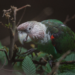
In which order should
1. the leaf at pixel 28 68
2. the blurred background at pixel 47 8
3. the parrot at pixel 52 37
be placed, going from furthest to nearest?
the blurred background at pixel 47 8, the parrot at pixel 52 37, the leaf at pixel 28 68

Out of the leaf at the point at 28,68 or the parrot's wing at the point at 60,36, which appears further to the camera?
the parrot's wing at the point at 60,36

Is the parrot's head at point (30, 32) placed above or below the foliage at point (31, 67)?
above

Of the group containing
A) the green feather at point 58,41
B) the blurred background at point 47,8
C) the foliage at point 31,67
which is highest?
the blurred background at point 47,8

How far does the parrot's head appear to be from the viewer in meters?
0.38

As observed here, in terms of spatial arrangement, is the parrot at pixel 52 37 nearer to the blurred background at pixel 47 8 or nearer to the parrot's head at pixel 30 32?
the parrot's head at pixel 30 32

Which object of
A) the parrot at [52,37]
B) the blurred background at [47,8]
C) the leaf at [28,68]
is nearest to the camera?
the leaf at [28,68]

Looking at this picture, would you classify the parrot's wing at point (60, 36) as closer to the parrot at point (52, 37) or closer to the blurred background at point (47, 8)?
the parrot at point (52, 37)

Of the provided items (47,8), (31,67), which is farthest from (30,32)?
(47,8)

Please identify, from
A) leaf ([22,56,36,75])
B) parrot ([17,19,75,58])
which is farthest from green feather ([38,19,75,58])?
leaf ([22,56,36,75])

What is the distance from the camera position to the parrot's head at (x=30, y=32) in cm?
38

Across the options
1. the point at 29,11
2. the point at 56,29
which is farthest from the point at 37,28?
the point at 29,11

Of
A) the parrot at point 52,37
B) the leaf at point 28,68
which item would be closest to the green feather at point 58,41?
the parrot at point 52,37

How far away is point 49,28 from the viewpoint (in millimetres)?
538

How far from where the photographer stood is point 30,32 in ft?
1.35
